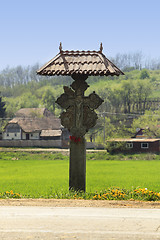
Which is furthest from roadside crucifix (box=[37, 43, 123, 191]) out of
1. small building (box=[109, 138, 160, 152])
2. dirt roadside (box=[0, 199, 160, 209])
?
small building (box=[109, 138, 160, 152])

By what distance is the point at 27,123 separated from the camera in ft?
347

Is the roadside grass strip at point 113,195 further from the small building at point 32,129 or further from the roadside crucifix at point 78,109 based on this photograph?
the small building at point 32,129

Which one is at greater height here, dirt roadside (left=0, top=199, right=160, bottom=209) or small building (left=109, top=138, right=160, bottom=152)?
dirt roadside (left=0, top=199, right=160, bottom=209)

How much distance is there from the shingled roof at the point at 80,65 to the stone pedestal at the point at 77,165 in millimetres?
2581

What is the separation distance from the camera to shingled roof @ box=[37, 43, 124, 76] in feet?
51.5

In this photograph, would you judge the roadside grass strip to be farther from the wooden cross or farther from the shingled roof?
the shingled roof

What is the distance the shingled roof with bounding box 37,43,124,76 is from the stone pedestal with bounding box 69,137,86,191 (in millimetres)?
2581

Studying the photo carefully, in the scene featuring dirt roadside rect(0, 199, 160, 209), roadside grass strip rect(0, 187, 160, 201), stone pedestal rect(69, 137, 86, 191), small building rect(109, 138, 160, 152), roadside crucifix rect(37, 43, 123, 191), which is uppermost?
roadside crucifix rect(37, 43, 123, 191)

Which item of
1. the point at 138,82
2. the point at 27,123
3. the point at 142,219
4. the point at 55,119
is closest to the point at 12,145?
the point at 27,123

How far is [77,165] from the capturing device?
52.7 ft

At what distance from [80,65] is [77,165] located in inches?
150

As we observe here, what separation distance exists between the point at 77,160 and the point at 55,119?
95.8m

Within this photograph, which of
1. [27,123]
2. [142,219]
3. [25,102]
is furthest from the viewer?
[25,102]

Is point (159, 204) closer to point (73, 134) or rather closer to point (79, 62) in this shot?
point (73, 134)
